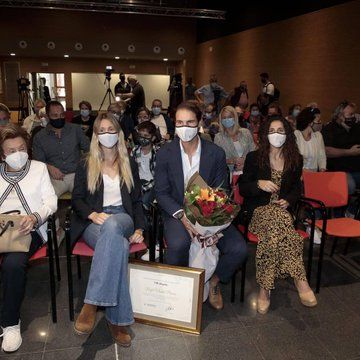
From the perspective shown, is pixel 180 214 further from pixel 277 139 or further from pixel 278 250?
pixel 277 139

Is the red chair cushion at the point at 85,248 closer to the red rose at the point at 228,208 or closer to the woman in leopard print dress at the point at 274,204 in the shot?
the red rose at the point at 228,208

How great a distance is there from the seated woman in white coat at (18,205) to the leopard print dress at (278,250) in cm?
152

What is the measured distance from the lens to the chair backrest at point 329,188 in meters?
3.40

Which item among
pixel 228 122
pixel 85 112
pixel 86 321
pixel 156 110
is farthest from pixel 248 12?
pixel 86 321

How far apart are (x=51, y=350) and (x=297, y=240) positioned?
178 cm

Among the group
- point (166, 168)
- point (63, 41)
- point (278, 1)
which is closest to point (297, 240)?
point (166, 168)

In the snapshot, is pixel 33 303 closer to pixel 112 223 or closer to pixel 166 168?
pixel 112 223

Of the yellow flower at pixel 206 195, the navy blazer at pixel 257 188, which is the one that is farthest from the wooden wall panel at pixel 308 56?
the yellow flower at pixel 206 195

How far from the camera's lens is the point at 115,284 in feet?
7.43

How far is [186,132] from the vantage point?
271cm

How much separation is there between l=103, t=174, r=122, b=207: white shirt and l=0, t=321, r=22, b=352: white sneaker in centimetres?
97

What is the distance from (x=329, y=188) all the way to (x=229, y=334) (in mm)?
1705

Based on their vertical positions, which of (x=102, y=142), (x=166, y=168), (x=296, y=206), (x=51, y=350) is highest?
(x=102, y=142)

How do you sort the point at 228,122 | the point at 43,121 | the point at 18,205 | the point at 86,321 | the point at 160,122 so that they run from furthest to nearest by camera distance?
the point at 160,122, the point at 43,121, the point at 228,122, the point at 18,205, the point at 86,321
